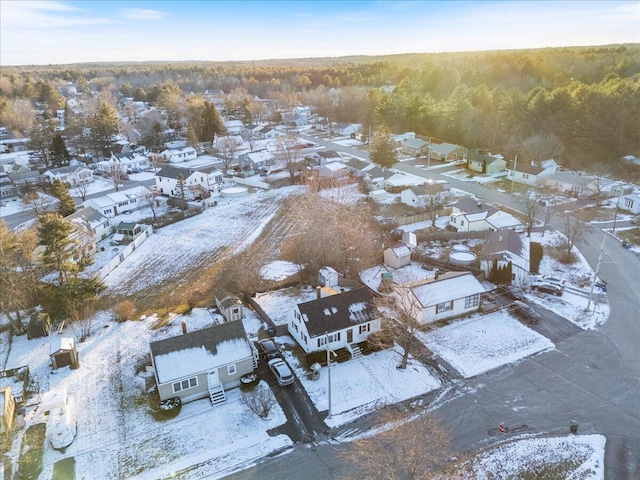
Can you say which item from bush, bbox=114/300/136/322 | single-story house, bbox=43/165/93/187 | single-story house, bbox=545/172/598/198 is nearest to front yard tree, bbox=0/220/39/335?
bush, bbox=114/300/136/322

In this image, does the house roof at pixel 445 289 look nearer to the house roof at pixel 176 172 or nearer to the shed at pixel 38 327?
the shed at pixel 38 327

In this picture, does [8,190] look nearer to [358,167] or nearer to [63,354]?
[63,354]

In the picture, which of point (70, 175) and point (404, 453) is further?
point (70, 175)

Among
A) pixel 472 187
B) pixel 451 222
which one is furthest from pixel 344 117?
pixel 451 222

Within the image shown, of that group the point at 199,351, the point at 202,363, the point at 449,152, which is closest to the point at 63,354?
the point at 199,351

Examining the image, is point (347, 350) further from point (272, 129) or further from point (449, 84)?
point (449, 84)
